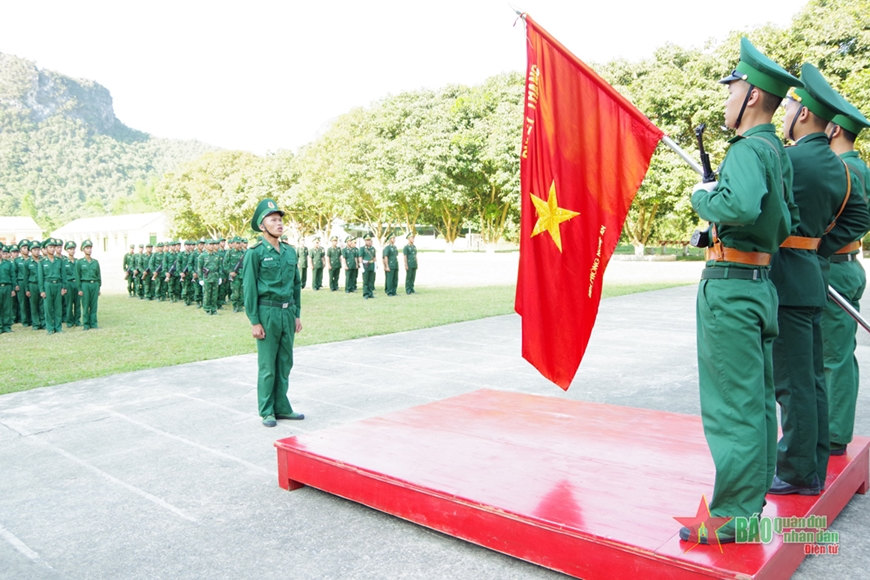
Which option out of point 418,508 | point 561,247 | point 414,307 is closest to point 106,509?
point 418,508

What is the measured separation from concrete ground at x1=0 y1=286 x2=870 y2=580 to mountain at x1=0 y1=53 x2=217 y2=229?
377 ft

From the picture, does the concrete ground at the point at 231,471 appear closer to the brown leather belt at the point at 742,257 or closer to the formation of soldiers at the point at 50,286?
the brown leather belt at the point at 742,257

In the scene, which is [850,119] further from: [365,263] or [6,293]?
[365,263]

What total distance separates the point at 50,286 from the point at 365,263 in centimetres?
778

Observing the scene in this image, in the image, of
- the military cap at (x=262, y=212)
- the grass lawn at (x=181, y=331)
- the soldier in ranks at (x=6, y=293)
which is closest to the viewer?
the military cap at (x=262, y=212)

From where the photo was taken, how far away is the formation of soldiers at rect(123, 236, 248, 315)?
15.1m

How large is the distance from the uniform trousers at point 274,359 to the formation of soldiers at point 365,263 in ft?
39.8

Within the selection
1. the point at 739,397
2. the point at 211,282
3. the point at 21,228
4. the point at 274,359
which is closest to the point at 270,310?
the point at 274,359

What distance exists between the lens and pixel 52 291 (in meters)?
12.3

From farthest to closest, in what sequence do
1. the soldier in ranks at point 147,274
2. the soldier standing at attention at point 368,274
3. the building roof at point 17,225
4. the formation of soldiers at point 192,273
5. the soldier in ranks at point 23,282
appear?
the building roof at point 17,225 → the soldier in ranks at point 147,274 → the soldier standing at attention at point 368,274 → the formation of soldiers at point 192,273 → the soldier in ranks at point 23,282

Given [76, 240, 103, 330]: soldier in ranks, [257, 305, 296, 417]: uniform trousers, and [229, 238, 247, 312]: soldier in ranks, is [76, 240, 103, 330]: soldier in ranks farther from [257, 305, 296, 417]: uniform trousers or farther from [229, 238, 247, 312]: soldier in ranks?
[257, 305, 296, 417]: uniform trousers

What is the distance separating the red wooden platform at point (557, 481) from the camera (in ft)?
8.32

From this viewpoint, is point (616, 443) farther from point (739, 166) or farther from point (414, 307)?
point (414, 307)

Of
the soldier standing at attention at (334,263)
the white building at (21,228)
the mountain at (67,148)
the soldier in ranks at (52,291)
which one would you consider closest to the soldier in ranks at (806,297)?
the soldier in ranks at (52,291)
